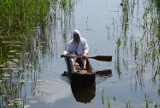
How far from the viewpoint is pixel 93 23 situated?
15.4 meters

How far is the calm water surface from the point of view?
26.3ft

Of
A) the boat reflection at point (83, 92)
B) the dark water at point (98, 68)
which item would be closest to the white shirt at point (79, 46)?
the dark water at point (98, 68)

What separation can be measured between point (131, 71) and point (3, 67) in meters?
3.19

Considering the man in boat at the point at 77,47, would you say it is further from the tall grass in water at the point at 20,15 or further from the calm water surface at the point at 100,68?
the tall grass in water at the point at 20,15

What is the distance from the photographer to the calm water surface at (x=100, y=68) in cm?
802

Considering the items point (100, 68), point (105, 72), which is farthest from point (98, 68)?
point (105, 72)

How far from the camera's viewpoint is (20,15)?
13.3 metres

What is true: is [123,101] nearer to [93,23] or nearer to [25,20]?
[25,20]

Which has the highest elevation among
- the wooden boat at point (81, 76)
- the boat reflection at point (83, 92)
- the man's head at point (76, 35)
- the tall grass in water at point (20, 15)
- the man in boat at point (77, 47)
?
the tall grass in water at point (20, 15)

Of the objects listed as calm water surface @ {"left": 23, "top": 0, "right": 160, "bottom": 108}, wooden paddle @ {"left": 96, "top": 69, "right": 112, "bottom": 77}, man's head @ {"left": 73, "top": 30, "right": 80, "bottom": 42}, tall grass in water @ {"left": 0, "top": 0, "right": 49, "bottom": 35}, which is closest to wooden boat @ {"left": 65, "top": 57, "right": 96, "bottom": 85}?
calm water surface @ {"left": 23, "top": 0, "right": 160, "bottom": 108}

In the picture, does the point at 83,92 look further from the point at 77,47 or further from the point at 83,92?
the point at 77,47

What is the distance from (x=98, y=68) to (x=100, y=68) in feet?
0.17

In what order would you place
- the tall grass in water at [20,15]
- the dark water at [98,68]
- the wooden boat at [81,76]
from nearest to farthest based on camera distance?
the dark water at [98,68] < the wooden boat at [81,76] < the tall grass in water at [20,15]

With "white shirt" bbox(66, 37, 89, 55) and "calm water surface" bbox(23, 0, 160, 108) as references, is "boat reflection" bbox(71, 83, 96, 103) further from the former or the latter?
"white shirt" bbox(66, 37, 89, 55)
